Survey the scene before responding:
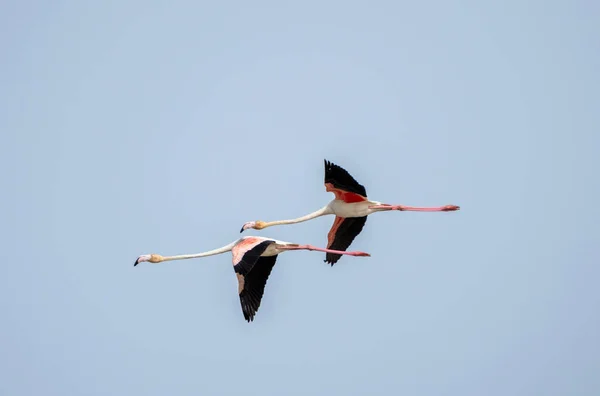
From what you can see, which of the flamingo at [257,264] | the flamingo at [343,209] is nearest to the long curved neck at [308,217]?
the flamingo at [343,209]

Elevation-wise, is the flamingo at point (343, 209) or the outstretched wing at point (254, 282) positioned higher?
the flamingo at point (343, 209)

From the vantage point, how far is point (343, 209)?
4253cm

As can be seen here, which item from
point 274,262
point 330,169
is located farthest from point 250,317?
point 330,169

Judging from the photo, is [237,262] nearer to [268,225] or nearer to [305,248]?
[305,248]

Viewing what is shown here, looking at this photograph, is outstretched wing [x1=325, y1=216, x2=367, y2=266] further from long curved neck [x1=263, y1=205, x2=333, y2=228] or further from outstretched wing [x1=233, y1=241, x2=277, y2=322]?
outstretched wing [x1=233, y1=241, x2=277, y2=322]

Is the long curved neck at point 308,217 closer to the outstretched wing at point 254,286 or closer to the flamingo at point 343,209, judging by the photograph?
the flamingo at point 343,209

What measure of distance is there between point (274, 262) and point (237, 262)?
10.4 feet

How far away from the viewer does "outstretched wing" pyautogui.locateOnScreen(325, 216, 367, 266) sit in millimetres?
43438

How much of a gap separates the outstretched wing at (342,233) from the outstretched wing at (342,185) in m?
1.25

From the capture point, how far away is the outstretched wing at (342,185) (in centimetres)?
4000

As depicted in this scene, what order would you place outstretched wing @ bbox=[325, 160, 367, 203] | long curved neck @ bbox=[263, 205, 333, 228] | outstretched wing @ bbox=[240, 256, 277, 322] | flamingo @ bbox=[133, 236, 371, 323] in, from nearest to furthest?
flamingo @ bbox=[133, 236, 371, 323] < outstretched wing @ bbox=[240, 256, 277, 322] < outstretched wing @ bbox=[325, 160, 367, 203] < long curved neck @ bbox=[263, 205, 333, 228]

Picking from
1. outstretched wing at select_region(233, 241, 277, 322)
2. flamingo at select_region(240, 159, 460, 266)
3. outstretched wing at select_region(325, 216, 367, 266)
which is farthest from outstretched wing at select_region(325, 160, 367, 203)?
outstretched wing at select_region(233, 241, 277, 322)

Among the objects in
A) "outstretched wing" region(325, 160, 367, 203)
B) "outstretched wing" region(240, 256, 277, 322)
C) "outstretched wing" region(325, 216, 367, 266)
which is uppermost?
"outstretched wing" region(325, 160, 367, 203)

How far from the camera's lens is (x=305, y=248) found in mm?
39719
